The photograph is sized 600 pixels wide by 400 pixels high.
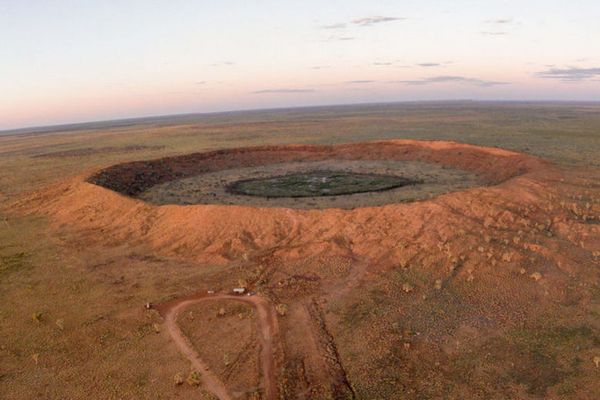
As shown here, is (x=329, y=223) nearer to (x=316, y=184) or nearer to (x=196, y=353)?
(x=196, y=353)

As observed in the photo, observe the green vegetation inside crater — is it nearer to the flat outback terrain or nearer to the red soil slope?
the flat outback terrain

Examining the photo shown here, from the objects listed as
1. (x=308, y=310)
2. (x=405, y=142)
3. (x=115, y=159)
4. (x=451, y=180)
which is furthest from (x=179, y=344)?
(x=115, y=159)

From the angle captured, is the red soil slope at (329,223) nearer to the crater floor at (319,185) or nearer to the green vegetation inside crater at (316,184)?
the crater floor at (319,185)

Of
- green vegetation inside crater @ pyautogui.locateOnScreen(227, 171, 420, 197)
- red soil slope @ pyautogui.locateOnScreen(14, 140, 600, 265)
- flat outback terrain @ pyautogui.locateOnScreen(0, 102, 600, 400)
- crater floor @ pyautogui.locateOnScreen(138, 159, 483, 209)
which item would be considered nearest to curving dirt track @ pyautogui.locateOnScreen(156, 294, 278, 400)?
flat outback terrain @ pyautogui.locateOnScreen(0, 102, 600, 400)

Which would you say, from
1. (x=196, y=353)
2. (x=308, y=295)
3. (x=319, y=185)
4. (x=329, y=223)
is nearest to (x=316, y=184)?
(x=319, y=185)

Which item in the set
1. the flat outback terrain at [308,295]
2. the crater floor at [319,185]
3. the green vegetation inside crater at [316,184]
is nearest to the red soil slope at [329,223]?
the flat outback terrain at [308,295]

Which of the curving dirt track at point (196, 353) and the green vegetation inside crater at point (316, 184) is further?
the green vegetation inside crater at point (316, 184)

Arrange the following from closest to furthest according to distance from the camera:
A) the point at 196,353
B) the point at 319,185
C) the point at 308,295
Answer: the point at 196,353, the point at 308,295, the point at 319,185
